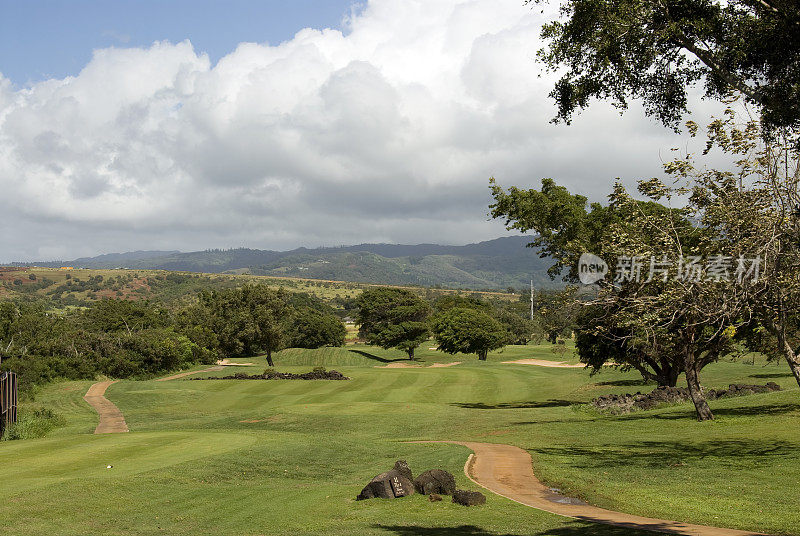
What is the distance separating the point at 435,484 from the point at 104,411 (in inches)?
1301

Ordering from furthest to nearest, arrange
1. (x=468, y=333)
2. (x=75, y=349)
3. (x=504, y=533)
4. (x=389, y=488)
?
(x=468, y=333) < (x=75, y=349) < (x=389, y=488) < (x=504, y=533)

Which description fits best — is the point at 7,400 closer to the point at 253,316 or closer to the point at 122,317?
the point at 253,316

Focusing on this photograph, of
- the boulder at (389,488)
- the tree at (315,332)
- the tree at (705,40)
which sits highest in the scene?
the tree at (705,40)

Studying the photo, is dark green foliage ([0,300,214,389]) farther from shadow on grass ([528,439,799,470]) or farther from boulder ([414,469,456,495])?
boulder ([414,469,456,495])

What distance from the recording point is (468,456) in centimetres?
2158

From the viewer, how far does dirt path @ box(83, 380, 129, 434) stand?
33122 mm

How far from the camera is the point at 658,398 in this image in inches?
1363

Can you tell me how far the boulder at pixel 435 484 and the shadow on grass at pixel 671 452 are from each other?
20.0 feet

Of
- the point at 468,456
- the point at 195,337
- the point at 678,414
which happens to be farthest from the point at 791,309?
the point at 195,337

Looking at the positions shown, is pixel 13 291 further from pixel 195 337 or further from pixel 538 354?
pixel 538 354

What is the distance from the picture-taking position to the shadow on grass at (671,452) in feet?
63.2

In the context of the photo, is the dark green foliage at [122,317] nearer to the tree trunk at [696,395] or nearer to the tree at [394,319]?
the tree at [394,319]

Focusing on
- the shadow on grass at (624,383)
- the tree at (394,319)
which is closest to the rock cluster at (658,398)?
the shadow on grass at (624,383)

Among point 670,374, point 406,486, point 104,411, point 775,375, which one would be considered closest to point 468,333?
point 775,375
